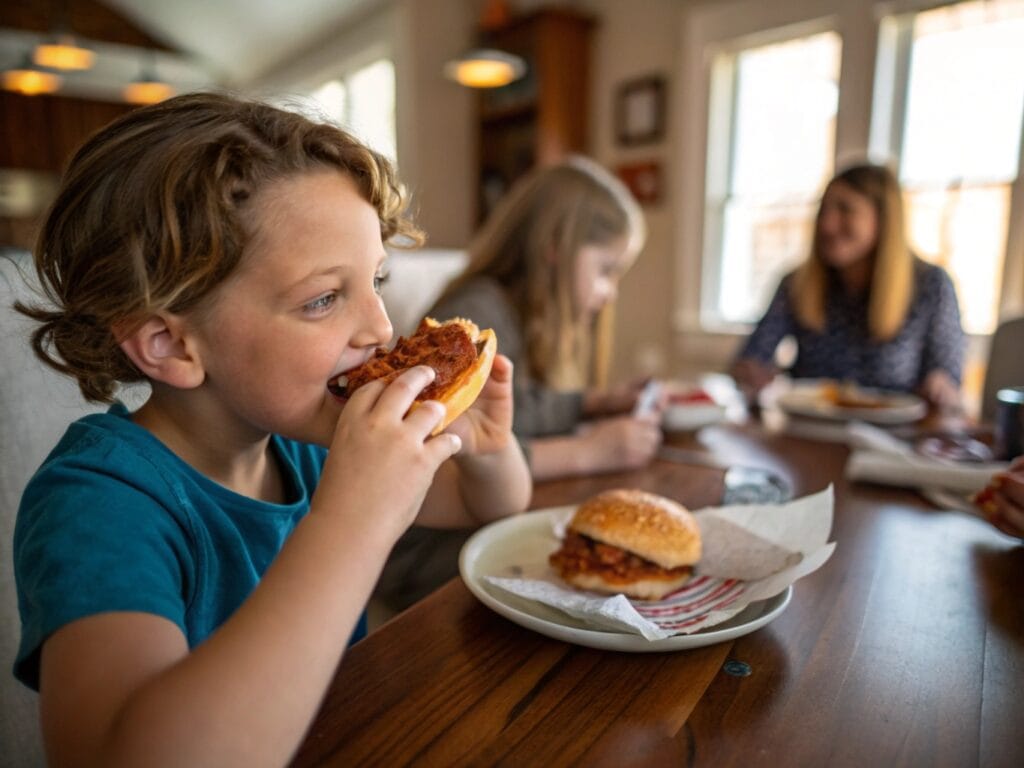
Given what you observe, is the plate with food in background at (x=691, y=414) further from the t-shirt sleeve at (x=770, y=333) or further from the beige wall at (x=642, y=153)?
the beige wall at (x=642, y=153)

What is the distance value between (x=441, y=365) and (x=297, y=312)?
0.18 metres

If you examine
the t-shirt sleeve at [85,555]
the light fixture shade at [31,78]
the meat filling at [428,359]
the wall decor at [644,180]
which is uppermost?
the light fixture shade at [31,78]

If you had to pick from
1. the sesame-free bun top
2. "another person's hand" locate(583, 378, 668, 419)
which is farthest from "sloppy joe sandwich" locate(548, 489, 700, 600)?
"another person's hand" locate(583, 378, 668, 419)

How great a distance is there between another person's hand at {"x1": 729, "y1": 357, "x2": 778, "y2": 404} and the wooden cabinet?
285 centimetres

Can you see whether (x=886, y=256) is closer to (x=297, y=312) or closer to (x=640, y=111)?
(x=640, y=111)

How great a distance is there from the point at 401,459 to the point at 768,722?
40 centimetres

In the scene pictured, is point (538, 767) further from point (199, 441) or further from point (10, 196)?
point (10, 196)

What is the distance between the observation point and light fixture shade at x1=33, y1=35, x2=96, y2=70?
5.52 meters

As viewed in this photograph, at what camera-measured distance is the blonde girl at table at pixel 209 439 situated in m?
0.52

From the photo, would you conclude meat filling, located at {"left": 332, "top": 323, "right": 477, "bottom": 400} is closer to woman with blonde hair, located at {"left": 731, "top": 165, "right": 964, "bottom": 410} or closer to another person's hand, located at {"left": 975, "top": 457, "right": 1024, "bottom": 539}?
another person's hand, located at {"left": 975, "top": 457, "right": 1024, "bottom": 539}

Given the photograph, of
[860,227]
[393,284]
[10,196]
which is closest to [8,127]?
[10,196]

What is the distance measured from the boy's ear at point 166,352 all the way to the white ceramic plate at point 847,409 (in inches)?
62.1

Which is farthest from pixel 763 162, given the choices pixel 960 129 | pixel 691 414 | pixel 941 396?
pixel 691 414

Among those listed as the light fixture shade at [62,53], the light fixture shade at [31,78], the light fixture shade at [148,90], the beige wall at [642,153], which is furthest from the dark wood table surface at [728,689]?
the light fixture shade at [148,90]
